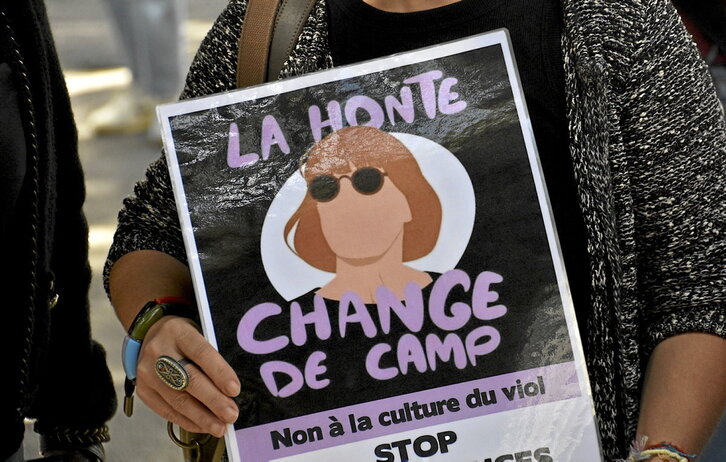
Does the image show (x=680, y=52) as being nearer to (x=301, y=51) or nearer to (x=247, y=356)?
(x=301, y=51)

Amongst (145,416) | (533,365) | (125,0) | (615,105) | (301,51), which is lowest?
(145,416)

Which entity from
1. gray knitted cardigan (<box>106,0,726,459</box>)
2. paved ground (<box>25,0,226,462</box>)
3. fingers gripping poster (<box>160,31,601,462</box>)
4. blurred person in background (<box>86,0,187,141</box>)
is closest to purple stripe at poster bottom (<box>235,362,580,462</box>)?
fingers gripping poster (<box>160,31,601,462</box>)

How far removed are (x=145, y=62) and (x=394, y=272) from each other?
3261 millimetres

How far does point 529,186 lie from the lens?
37.9 inches

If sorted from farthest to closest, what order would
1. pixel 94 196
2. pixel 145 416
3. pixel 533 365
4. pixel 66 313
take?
pixel 94 196 < pixel 145 416 < pixel 66 313 < pixel 533 365

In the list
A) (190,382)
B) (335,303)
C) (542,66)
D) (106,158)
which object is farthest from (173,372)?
(106,158)

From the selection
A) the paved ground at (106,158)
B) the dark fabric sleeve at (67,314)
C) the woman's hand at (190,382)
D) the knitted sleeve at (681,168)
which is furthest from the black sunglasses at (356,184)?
the paved ground at (106,158)

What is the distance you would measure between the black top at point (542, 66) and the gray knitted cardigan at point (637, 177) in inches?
1.1

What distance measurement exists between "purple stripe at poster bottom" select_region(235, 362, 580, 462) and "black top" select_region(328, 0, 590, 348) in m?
0.13

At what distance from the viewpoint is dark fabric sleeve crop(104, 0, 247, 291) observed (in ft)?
3.90

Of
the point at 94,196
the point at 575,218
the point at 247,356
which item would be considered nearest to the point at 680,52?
the point at 575,218

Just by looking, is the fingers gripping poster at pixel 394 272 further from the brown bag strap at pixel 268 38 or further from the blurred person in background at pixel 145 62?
the blurred person in background at pixel 145 62

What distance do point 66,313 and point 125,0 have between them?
9.04 feet

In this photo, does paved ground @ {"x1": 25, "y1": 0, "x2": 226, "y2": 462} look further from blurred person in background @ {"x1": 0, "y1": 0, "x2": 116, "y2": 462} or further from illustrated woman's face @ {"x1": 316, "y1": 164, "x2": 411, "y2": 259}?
illustrated woman's face @ {"x1": 316, "y1": 164, "x2": 411, "y2": 259}
